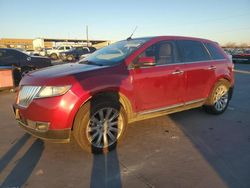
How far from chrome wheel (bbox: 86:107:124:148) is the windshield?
0.88 meters

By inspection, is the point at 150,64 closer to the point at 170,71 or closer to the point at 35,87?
the point at 170,71

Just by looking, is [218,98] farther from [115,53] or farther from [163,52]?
[115,53]

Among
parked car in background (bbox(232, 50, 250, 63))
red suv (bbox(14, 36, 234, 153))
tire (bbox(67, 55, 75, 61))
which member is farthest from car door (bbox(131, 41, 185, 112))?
tire (bbox(67, 55, 75, 61))

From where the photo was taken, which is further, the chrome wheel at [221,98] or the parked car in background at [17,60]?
the parked car in background at [17,60]

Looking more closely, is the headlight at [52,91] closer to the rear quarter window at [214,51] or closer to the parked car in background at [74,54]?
the rear quarter window at [214,51]

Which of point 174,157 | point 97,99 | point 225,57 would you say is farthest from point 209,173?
point 225,57

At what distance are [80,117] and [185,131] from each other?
227cm

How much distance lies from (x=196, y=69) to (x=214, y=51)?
1.03 meters

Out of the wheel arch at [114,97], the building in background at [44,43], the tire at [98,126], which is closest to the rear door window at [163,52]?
the wheel arch at [114,97]

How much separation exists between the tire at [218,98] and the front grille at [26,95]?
3.80m

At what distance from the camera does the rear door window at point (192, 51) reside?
511cm

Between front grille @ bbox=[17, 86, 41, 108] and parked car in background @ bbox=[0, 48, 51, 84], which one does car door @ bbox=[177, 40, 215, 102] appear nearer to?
front grille @ bbox=[17, 86, 41, 108]

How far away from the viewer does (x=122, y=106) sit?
162 inches

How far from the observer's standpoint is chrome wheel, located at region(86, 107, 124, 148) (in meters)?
3.88
